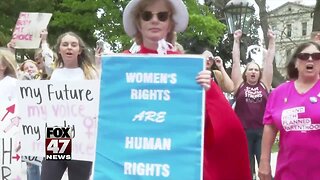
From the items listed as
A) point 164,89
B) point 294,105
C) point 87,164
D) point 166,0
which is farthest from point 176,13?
point 87,164

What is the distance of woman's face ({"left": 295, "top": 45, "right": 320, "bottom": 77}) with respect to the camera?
4.88 meters

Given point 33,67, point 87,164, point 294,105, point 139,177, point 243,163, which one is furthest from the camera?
point 33,67

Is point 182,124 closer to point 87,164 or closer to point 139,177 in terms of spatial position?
point 139,177

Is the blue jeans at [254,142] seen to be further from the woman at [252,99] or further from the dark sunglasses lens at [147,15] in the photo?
the dark sunglasses lens at [147,15]

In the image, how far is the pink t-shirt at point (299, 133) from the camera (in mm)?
4672

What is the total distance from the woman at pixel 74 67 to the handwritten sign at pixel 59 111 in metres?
0.12

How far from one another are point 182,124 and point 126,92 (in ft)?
1.15

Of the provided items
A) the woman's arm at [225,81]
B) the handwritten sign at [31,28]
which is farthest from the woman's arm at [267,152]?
the handwritten sign at [31,28]

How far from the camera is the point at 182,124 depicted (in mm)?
3408

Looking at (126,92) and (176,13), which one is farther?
(176,13)

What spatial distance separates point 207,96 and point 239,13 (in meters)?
6.31

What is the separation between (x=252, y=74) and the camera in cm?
865

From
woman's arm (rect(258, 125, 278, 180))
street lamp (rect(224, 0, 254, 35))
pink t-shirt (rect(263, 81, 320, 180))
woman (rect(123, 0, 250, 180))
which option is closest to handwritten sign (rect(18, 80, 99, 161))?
woman's arm (rect(258, 125, 278, 180))

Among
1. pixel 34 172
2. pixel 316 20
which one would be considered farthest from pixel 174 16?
pixel 316 20
